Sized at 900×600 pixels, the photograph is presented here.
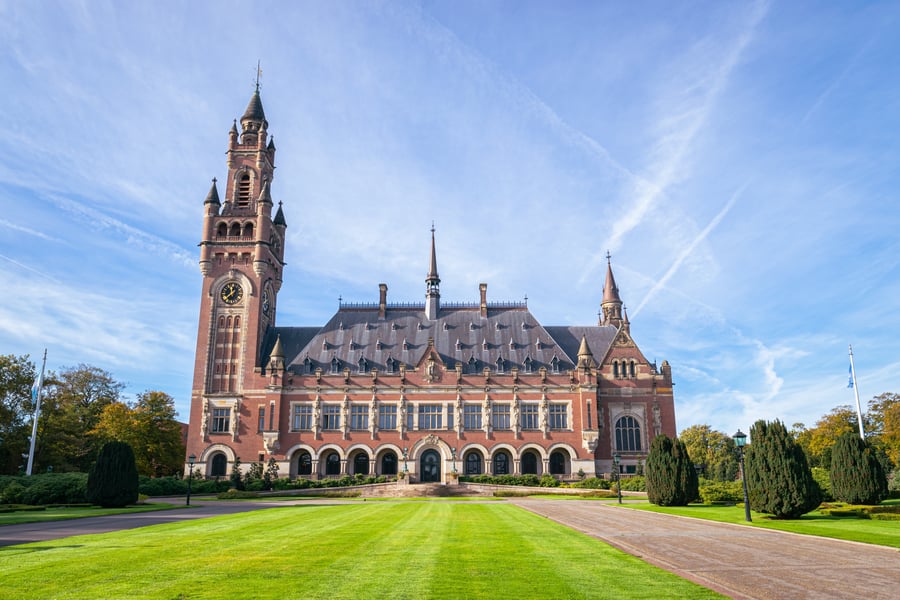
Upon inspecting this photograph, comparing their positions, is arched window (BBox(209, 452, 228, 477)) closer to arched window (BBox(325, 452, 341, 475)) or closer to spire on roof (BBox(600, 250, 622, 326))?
arched window (BBox(325, 452, 341, 475))

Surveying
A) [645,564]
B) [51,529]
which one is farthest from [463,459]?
[645,564]

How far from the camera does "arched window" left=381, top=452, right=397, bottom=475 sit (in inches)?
2539

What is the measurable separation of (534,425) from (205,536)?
164 feet

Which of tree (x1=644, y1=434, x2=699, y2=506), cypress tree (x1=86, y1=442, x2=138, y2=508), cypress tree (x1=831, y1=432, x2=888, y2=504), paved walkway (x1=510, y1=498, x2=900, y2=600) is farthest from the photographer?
cypress tree (x1=86, y1=442, x2=138, y2=508)

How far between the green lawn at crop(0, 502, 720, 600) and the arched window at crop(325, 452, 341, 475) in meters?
46.1

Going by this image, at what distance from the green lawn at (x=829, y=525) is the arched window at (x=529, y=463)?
36.9m

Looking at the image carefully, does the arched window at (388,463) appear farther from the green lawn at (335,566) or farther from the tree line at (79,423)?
the green lawn at (335,566)

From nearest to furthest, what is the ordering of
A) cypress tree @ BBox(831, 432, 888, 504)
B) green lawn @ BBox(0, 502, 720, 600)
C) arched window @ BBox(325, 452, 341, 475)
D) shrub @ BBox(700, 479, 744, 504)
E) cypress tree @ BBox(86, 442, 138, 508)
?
green lawn @ BBox(0, 502, 720, 600) < cypress tree @ BBox(831, 432, 888, 504) < cypress tree @ BBox(86, 442, 138, 508) < shrub @ BBox(700, 479, 744, 504) < arched window @ BBox(325, 452, 341, 475)

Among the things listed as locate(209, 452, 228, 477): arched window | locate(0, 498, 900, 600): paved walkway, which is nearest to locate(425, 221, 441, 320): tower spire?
locate(209, 452, 228, 477): arched window

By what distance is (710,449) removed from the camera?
88.2 m

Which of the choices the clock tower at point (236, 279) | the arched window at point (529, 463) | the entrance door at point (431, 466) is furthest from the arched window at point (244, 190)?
the arched window at point (529, 463)

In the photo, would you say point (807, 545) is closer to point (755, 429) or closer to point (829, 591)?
point (829, 591)

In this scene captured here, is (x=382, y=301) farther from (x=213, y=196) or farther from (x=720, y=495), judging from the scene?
(x=720, y=495)

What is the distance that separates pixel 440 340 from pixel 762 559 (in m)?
55.9
